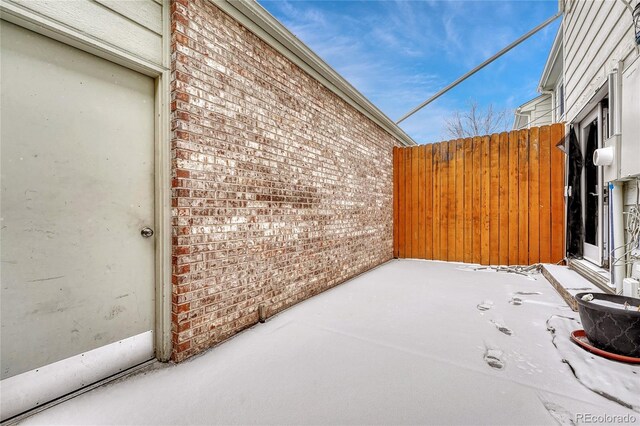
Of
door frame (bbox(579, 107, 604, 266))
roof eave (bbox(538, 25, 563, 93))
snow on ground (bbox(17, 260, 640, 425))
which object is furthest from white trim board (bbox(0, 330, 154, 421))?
roof eave (bbox(538, 25, 563, 93))

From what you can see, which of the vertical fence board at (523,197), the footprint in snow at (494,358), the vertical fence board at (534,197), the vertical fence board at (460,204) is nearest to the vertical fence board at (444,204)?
the vertical fence board at (460,204)

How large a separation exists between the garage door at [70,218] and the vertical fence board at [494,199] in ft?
17.4

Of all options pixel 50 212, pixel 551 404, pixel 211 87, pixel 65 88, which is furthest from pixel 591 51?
pixel 50 212

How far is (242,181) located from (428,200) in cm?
431

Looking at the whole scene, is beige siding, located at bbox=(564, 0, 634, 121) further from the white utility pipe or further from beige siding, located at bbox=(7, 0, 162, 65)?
beige siding, located at bbox=(7, 0, 162, 65)

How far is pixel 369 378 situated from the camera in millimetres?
1688

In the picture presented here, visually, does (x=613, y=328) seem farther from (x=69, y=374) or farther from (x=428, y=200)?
(x=428, y=200)

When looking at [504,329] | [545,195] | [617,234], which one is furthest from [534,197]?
[504,329]

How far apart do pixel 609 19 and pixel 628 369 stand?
3185 millimetres

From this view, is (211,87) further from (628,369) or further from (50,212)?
(628,369)

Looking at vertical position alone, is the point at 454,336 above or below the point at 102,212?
below

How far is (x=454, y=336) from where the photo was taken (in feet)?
7.40

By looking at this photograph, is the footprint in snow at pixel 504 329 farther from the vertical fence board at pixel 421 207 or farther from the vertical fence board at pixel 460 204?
the vertical fence board at pixel 421 207

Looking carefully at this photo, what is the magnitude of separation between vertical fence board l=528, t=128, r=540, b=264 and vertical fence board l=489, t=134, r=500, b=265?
475mm
